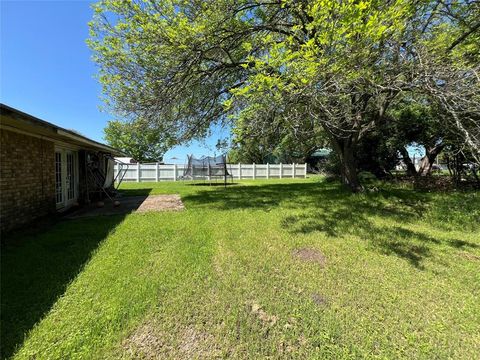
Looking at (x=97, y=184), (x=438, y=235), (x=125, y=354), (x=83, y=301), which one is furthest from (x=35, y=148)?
(x=438, y=235)

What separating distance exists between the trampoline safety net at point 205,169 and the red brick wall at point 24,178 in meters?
8.97

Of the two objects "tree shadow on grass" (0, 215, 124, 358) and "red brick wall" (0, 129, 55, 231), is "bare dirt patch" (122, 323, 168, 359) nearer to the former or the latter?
"tree shadow on grass" (0, 215, 124, 358)

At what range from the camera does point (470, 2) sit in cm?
601

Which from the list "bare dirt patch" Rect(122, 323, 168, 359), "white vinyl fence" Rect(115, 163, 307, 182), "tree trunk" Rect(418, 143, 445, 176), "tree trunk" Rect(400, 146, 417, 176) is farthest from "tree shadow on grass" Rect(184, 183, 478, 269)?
"white vinyl fence" Rect(115, 163, 307, 182)

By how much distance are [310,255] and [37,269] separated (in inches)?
144

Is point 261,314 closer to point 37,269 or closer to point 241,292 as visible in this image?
point 241,292

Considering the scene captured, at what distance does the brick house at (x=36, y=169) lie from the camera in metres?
4.70

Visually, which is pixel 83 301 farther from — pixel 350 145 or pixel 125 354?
pixel 350 145

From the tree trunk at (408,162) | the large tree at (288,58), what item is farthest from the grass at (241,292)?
the tree trunk at (408,162)

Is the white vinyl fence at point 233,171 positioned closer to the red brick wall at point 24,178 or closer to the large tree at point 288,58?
the large tree at point 288,58

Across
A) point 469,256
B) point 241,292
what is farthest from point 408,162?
point 241,292

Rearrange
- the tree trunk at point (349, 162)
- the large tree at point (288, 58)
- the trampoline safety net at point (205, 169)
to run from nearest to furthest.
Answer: the large tree at point (288, 58), the tree trunk at point (349, 162), the trampoline safety net at point (205, 169)

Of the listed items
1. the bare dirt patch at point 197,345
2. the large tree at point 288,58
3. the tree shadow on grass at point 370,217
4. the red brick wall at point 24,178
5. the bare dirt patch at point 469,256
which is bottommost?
the bare dirt patch at point 197,345

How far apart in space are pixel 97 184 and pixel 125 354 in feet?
27.2
